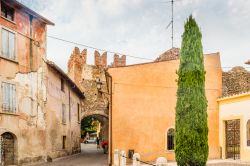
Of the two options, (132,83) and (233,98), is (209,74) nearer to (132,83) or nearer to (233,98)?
(233,98)

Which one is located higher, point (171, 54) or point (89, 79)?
point (171, 54)

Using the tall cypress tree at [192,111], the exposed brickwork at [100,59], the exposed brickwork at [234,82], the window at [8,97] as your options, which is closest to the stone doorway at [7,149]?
the window at [8,97]

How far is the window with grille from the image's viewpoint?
19.4 meters

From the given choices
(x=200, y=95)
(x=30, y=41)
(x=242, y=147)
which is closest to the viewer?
(x=200, y=95)

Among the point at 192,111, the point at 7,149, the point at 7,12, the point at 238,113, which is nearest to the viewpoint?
the point at 192,111

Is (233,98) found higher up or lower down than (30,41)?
lower down

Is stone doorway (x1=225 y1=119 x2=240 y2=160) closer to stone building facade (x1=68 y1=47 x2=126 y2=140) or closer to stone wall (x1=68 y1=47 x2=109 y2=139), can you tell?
stone building facade (x1=68 y1=47 x2=126 y2=140)

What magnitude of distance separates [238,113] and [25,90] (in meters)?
11.5

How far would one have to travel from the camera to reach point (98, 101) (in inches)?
1475

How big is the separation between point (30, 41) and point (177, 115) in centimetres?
1178

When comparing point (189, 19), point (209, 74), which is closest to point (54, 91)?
point (209, 74)

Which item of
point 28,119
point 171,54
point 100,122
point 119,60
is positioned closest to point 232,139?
point 171,54

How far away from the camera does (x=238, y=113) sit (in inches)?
718

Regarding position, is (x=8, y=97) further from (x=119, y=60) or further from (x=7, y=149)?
(x=119, y=60)
